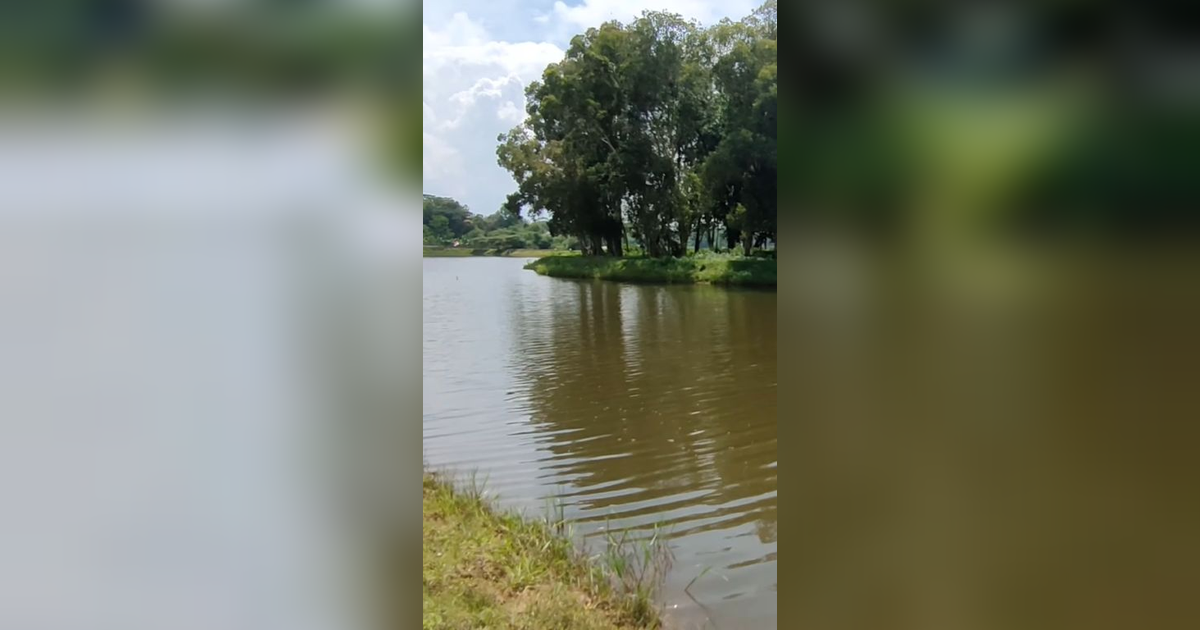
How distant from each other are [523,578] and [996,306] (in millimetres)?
1648

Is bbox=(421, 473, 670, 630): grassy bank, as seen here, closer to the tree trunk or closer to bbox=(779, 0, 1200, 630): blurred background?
bbox=(779, 0, 1200, 630): blurred background

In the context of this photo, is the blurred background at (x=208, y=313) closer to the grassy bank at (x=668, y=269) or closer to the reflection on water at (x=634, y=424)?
the reflection on water at (x=634, y=424)

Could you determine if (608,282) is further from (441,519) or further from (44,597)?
(44,597)

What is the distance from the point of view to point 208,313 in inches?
30.5


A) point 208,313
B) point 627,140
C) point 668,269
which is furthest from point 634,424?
point 627,140

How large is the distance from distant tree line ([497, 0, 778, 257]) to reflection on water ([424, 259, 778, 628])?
4.50 metres

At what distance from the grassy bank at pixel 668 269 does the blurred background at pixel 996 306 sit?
10.5 m

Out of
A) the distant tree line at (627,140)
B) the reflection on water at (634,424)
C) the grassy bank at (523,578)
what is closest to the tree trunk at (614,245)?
the distant tree line at (627,140)

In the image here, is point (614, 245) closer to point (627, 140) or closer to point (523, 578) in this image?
point (627, 140)

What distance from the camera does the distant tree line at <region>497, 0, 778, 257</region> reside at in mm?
13734

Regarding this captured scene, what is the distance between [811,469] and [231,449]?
599 millimetres

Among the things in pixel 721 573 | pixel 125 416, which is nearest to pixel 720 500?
pixel 721 573

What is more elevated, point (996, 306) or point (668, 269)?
point (668, 269)

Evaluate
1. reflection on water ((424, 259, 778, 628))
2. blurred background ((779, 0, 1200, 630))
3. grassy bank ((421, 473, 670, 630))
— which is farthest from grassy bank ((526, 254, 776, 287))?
blurred background ((779, 0, 1200, 630))
